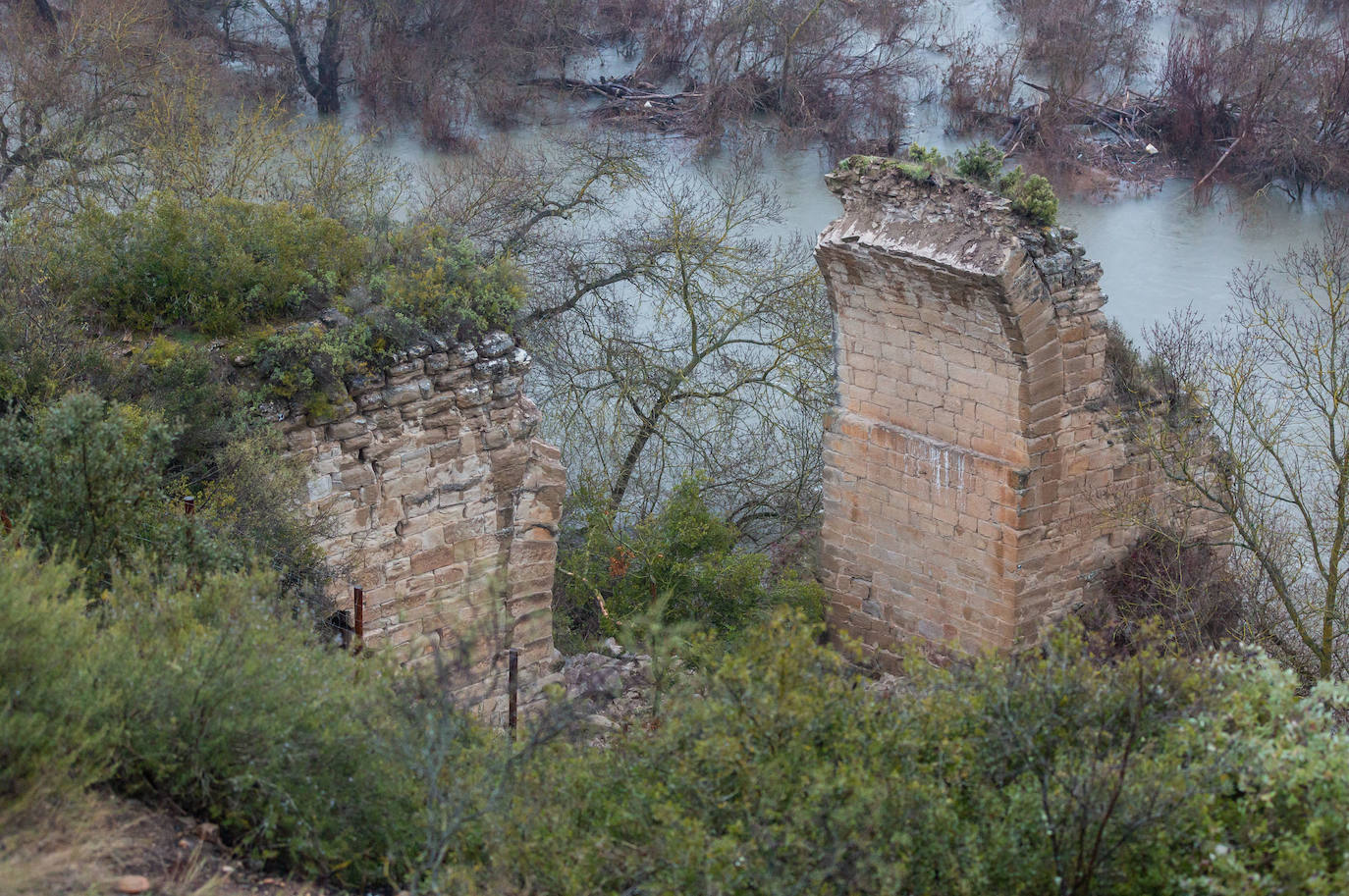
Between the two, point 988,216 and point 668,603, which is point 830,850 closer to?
point 988,216

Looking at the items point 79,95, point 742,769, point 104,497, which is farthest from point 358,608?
point 79,95

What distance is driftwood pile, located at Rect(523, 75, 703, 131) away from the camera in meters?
18.5

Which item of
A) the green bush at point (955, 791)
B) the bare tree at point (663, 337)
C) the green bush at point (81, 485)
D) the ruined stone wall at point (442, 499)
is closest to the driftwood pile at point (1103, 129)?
the bare tree at point (663, 337)

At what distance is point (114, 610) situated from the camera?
178 inches

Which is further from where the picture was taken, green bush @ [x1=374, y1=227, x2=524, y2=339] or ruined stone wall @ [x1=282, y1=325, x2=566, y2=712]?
green bush @ [x1=374, y1=227, x2=524, y2=339]

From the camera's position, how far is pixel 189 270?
6801 mm

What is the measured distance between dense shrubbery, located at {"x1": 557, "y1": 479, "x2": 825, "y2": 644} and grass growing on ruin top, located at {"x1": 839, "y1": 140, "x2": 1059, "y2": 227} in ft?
9.89

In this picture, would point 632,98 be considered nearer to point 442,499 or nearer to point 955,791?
point 442,499

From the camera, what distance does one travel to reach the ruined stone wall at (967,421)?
7.50 meters

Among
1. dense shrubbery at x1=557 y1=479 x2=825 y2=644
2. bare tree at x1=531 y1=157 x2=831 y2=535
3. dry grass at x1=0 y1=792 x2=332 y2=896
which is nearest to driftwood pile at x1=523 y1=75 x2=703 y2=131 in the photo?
bare tree at x1=531 y1=157 x2=831 y2=535

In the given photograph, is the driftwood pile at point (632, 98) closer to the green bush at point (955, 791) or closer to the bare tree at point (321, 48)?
the bare tree at point (321, 48)

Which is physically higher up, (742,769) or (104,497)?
(104,497)

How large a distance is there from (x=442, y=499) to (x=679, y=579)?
118 inches

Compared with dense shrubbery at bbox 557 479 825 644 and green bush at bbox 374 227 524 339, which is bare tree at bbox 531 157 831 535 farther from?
green bush at bbox 374 227 524 339
